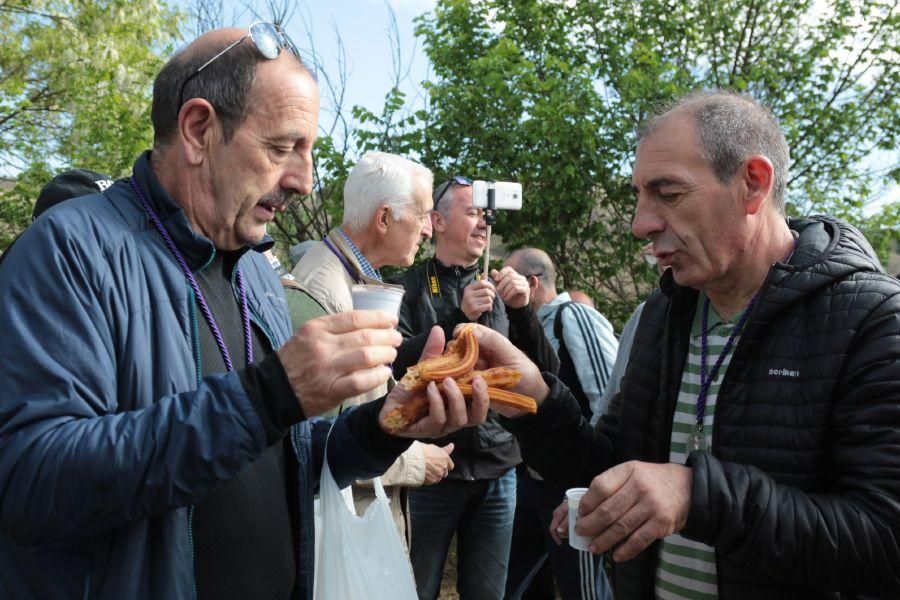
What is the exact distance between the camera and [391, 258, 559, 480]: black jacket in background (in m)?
4.30

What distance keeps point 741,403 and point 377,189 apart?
89.6 inches

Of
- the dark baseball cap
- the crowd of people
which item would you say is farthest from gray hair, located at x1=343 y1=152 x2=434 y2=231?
the dark baseball cap

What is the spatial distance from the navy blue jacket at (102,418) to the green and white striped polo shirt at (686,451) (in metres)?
1.38

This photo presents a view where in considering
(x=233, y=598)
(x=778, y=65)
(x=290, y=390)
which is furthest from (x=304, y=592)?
(x=778, y=65)

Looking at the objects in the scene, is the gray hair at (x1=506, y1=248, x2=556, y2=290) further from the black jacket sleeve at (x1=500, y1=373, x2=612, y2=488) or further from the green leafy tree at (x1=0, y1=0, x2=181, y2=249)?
the green leafy tree at (x1=0, y1=0, x2=181, y2=249)

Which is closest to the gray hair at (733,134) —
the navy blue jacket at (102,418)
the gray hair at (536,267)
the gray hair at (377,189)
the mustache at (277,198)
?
the mustache at (277,198)

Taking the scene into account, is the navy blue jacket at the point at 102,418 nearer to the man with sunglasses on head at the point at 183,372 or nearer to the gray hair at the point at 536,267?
the man with sunglasses on head at the point at 183,372

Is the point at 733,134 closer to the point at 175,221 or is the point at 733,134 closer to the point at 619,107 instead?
the point at 175,221

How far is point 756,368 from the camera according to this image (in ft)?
6.72

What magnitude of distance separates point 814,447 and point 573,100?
758 cm

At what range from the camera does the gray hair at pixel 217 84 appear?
190 centimetres

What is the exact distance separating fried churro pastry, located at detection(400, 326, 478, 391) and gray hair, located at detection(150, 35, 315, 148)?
31.9 inches

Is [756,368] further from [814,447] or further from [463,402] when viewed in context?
[463,402]

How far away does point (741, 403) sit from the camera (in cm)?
205
